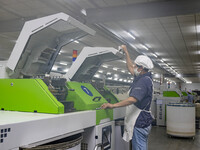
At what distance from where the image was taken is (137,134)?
2479mm

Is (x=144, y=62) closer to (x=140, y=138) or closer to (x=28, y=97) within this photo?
(x=140, y=138)

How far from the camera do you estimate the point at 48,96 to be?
1838mm

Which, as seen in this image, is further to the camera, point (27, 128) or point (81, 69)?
point (81, 69)

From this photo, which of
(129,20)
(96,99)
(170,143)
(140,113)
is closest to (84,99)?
(96,99)

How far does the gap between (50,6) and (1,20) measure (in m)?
2.49

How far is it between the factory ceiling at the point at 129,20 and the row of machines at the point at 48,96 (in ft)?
10.0

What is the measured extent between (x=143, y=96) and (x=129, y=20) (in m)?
4.33

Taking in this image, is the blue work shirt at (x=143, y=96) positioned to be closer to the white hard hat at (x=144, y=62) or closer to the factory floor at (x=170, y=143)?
the white hard hat at (x=144, y=62)

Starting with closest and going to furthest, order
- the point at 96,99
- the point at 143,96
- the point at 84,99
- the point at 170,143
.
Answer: the point at 84,99 → the point at 143,96 → the point at 96,99 → the point at 170,143

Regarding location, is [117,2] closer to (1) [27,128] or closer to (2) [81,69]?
(2) [81,69]

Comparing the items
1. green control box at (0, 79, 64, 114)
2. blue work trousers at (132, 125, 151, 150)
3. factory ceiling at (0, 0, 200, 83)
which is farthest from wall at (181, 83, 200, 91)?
green control box at (0, 79, 64, 114)

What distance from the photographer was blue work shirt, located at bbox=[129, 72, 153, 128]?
2393 millimetres

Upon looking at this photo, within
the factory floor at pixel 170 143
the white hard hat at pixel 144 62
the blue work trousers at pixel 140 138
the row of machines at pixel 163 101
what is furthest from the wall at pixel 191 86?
the blue work trousers at pixel 140 138

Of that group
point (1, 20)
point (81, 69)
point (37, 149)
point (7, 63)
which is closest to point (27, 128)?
point (37, 149)
